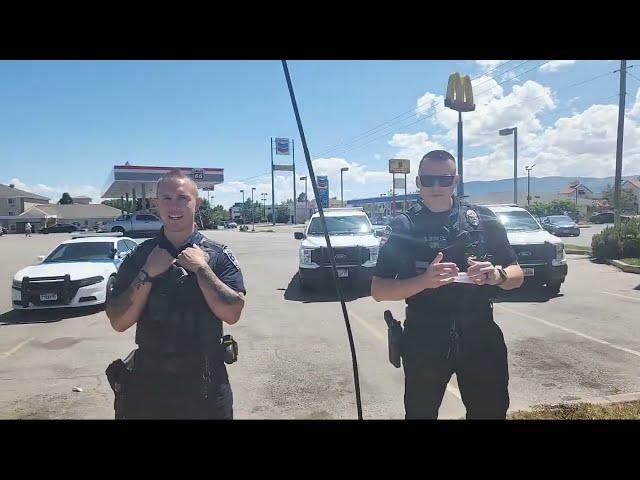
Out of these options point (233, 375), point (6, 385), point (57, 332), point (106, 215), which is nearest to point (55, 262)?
point (57, 332)

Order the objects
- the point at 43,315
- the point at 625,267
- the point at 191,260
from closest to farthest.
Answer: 1. the point at 191,260
2. the point at 43,315
3. the point at 625,267

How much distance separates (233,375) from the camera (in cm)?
494

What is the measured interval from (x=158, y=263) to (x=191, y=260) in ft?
0.49

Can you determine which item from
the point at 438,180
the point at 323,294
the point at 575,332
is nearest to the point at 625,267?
the point at 575,332

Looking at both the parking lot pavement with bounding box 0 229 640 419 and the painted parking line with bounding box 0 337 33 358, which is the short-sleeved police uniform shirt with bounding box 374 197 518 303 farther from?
the painted parking line with bounding box 0 337 33 358

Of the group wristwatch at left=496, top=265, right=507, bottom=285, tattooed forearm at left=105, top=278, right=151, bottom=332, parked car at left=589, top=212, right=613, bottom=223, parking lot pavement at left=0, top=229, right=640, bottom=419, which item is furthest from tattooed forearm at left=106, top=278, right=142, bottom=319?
parked car at left=589, top=212, right=613, bottom=223

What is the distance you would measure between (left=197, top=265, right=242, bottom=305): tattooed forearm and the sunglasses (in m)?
1.11

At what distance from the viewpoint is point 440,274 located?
2102 millimetres

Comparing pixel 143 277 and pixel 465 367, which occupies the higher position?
pixel 143 277

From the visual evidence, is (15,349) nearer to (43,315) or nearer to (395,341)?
(43,315)
